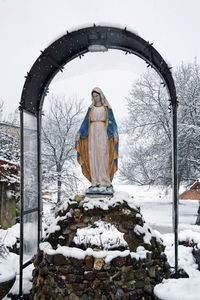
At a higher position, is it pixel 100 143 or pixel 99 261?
pixel 100 143

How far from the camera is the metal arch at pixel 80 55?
5.35 meters

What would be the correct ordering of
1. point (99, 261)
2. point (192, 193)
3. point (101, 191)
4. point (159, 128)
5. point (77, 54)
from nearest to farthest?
1. point (99, 261)
2. point (101, 191)
3. point (77, 54)
4. point (159, 128)
5. point (192, 193)

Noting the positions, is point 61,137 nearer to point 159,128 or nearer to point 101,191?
point 159,128

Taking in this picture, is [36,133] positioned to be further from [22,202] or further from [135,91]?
[135,91]

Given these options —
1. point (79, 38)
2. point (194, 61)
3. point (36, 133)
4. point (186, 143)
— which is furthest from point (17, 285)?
point (194, 61)

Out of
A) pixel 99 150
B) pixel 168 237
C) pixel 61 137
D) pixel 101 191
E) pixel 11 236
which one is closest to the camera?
pixel 101 191

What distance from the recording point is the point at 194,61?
14.4 m

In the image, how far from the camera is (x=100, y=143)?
532cm

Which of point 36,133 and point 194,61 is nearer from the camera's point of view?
point 36,133

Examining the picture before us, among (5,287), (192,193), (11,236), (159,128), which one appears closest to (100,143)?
(5,287)

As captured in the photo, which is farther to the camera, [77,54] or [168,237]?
[168,237]

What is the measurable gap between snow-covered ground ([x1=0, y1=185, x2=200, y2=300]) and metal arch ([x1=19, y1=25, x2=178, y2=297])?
1125 mm

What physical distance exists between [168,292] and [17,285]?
318 cm

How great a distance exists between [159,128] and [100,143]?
860 centimetres
